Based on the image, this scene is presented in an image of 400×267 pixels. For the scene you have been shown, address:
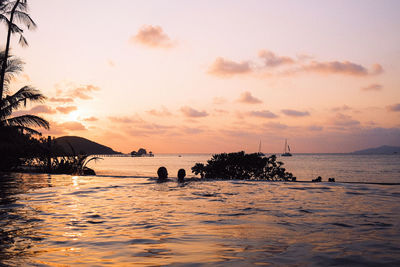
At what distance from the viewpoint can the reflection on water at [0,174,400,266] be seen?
4.01 meters

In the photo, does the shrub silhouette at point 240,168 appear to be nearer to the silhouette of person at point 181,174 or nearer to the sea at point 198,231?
the silhouette of person at point 181,174

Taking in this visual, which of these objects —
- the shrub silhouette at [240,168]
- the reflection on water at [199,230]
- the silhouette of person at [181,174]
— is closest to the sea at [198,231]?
the reflection on water at [199,230]

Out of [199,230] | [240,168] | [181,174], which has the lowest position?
[199,230]

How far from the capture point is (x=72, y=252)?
13.9 ft

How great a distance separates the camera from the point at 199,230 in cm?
554

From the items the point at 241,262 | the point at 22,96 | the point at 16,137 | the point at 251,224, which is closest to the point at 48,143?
the point at 16,137

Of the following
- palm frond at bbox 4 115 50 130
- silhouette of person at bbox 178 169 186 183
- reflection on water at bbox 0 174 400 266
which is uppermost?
palm frond at bbox 4 115 50 130

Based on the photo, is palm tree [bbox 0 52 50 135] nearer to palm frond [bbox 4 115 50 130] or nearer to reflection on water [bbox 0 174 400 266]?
palm frond [bbox 4 115 50 130]

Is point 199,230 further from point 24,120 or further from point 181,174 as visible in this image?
point 24,120

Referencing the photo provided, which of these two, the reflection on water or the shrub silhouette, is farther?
the shrub silhouette

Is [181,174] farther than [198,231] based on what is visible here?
Yes

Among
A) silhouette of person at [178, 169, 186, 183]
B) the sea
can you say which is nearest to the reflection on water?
the sea

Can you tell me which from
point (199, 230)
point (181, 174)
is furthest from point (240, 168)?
point (199, 230)

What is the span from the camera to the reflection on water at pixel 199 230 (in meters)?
4.01
